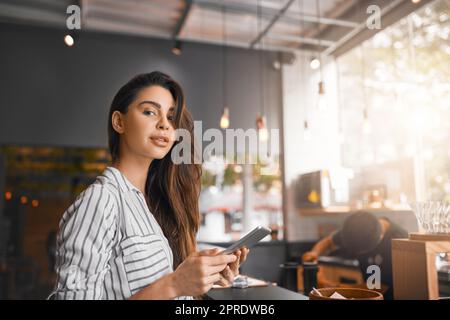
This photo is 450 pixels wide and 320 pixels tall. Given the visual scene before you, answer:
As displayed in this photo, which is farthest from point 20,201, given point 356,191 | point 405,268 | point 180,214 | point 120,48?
point 405,268

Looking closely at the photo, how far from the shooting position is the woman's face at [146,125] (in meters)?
1.17

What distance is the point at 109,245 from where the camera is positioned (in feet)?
3.28

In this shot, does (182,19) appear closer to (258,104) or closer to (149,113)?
(258,104)

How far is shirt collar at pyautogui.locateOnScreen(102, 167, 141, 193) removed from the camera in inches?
43.4

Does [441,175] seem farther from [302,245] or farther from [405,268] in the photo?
[405,268]

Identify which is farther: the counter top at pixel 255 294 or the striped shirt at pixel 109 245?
the counter top at pixel 255 294

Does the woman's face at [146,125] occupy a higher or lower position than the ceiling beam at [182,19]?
lower

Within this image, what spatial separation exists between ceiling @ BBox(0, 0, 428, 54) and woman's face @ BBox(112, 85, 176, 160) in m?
3.08

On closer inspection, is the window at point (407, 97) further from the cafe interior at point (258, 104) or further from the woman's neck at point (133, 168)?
the woman's neck at point (133, 168)

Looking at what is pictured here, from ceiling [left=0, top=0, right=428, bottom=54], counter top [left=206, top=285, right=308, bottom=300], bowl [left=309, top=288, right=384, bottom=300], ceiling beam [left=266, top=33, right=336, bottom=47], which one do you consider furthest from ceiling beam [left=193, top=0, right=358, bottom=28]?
bowl [left=309, top=288, right=384, bottom=300]

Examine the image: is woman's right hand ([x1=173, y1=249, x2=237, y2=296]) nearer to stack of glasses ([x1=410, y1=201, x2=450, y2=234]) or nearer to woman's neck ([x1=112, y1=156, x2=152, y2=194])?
woman's neck ([x1=112, y1=156, x2=152, y2=194])

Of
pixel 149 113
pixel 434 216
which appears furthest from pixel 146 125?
pixel 434 216
